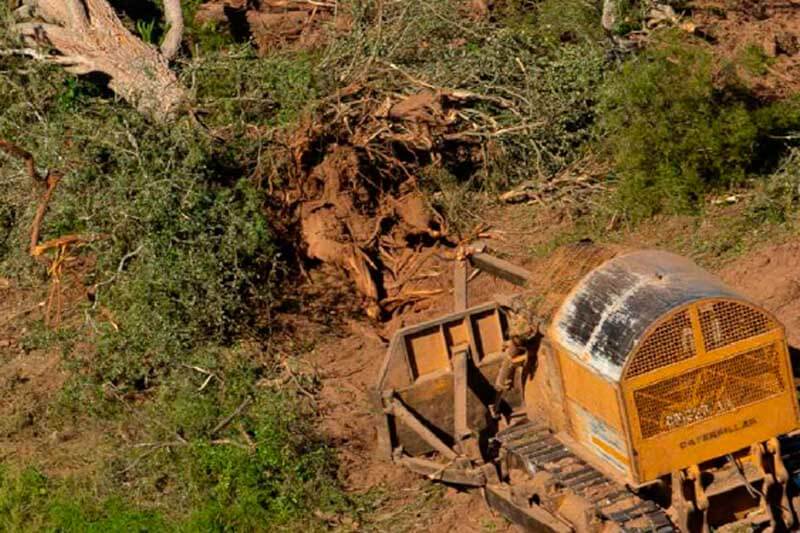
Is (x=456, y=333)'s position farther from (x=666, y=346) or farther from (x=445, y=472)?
(x=666, y=346)

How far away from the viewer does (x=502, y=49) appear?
14.8 meters

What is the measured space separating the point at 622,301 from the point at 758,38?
30.4 ft

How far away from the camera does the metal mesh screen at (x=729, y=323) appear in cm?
793

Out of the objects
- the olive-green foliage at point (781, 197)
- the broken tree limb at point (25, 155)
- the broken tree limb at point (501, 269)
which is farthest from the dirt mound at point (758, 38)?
the broken tree limb at point (25, 155)

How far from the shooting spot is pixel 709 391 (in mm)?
8055

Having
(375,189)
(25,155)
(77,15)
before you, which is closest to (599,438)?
(375,189)

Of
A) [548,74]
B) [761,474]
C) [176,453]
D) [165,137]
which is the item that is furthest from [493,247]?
[761,474]

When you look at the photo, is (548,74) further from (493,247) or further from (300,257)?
(300,257)

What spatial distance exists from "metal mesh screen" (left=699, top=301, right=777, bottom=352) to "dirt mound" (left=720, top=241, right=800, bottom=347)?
2993 mm

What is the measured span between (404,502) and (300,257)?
3688 millimetres

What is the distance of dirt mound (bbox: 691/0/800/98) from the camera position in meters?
15.2

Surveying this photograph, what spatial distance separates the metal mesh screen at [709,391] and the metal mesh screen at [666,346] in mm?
127

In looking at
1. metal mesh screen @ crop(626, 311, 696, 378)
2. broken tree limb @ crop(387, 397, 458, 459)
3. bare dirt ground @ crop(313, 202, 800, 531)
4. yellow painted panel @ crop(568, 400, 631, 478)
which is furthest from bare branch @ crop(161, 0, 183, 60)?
metal mesh screen @ crop(626, 311, 696, 378)

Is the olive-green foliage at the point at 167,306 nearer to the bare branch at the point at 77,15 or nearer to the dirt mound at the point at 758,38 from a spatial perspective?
the bare branch at the point at 77,15
